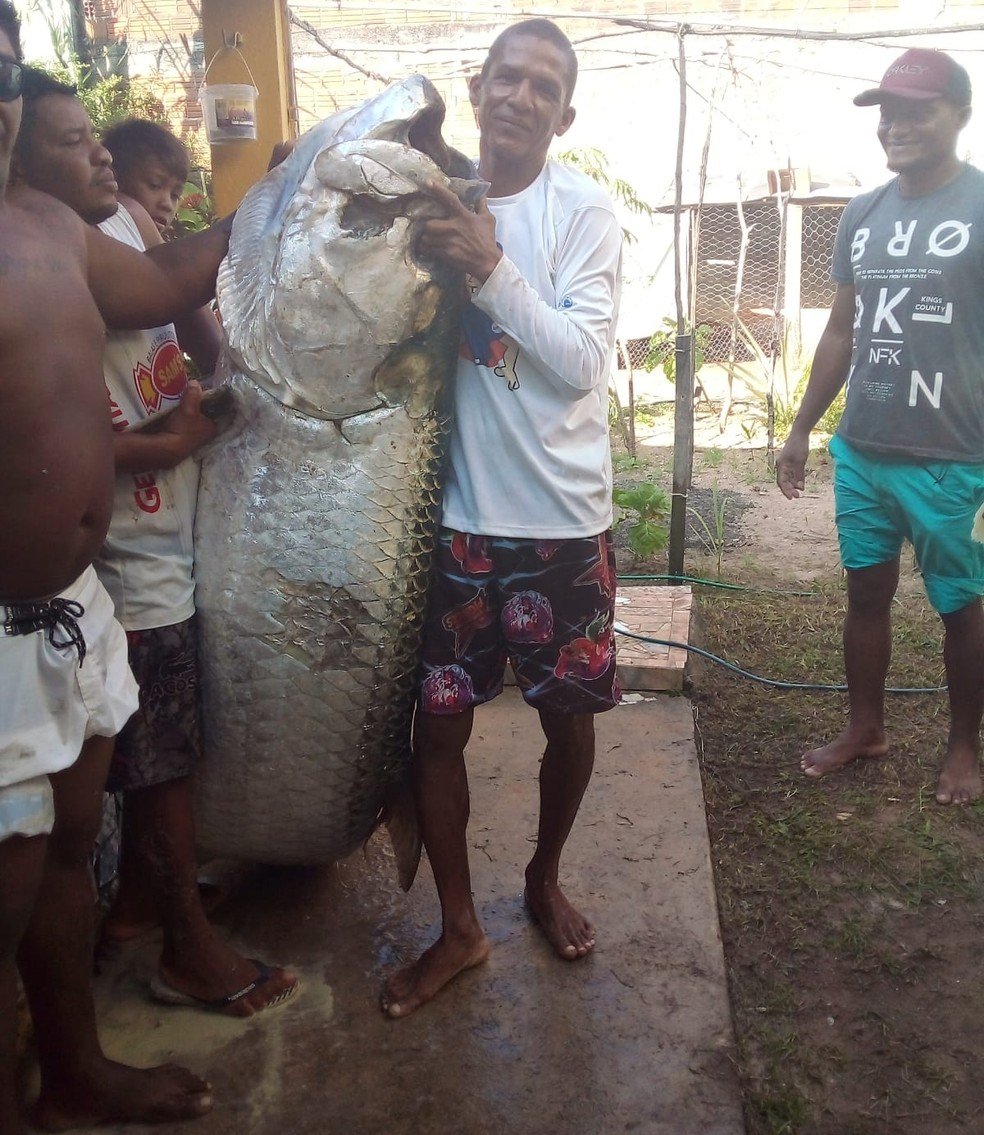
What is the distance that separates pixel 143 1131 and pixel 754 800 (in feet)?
6.53

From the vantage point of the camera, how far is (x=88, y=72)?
29.5 feet

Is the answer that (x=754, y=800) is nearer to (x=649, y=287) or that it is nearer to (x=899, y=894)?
(x=899, y=894)

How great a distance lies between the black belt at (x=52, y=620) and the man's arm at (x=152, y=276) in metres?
0.52

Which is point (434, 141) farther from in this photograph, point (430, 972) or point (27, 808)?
point (430, 972)

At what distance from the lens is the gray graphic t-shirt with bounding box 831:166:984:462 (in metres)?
2.92

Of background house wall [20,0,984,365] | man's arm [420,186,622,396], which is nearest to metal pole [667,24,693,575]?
man's arm [420,186,622,396]

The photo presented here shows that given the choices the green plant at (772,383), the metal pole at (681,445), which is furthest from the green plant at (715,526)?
the green plant at (772,383)

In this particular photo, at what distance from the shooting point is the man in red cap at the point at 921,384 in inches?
116

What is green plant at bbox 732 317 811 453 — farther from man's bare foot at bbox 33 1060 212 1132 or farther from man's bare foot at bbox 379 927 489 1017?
man's bare foot at bbox 33 1060 212 1132

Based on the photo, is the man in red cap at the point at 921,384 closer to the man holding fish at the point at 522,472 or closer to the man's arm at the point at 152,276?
the man holding fish at the point at 522,472

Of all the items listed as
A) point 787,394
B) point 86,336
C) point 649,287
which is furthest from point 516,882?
point 649,287

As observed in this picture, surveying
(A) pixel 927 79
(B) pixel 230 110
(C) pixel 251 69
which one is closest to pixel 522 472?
(A) pixel 927 79

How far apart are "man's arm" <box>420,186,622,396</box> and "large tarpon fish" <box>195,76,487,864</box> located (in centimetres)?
7

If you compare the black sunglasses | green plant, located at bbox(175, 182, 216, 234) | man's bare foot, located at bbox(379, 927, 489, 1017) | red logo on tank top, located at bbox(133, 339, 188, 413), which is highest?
the black sunglasses
